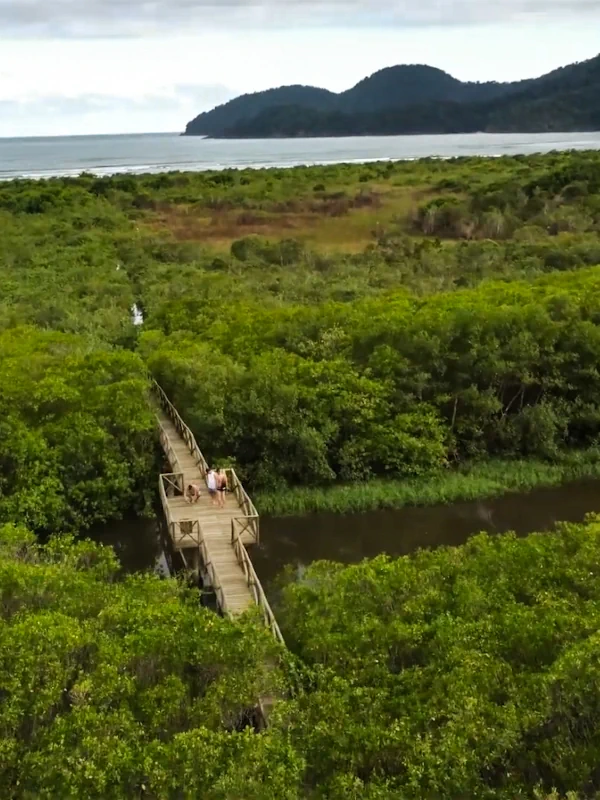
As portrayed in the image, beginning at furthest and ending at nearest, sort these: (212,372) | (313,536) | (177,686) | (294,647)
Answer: (212,372)
(313,536)
(294,647)
(177,686)

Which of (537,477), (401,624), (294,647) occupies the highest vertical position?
(401,624)

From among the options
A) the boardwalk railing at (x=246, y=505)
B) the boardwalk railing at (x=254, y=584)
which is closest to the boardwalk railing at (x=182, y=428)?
the boardwalk railing at (x=246, y=505)

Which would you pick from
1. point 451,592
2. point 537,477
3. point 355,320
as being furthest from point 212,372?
point 451,592

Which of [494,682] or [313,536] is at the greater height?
[494,682]

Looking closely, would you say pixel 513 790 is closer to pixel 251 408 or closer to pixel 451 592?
pixel 451 592

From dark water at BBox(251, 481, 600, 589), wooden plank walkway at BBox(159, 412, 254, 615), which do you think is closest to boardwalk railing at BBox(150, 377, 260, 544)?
wooden plank walkway at BBox(159, 412, 254, 615)

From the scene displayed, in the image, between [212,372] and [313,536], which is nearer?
[313,536]

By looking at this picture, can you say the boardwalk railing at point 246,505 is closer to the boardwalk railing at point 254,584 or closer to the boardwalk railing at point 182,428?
the boardwalk railing at point 254,584
